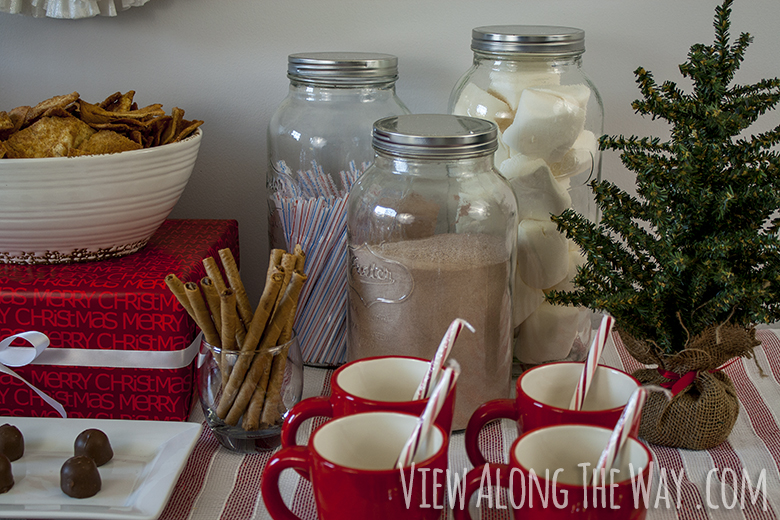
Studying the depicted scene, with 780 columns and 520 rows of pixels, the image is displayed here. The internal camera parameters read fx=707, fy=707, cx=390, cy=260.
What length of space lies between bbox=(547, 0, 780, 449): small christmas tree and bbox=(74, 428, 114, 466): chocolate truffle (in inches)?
17.9

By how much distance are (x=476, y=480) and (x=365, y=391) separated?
5.0 inches

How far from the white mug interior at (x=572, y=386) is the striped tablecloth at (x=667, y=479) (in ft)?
0.26

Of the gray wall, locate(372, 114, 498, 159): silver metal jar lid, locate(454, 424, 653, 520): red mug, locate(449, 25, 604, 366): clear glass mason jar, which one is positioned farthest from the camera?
the gray wall

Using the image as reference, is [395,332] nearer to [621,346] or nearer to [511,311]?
[511,311]

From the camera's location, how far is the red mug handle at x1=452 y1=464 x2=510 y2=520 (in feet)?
1.53

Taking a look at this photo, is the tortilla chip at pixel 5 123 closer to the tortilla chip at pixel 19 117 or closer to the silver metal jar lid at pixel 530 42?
the tortilla chip at pixel 19 117

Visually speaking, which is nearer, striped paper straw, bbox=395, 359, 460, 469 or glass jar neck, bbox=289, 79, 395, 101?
striped paper straw, bbox=395, 359, 460, 469

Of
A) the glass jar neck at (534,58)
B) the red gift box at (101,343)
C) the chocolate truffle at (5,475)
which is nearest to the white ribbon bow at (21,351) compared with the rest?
the red gift box at (101,343)

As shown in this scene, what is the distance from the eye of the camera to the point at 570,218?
0.68 meters

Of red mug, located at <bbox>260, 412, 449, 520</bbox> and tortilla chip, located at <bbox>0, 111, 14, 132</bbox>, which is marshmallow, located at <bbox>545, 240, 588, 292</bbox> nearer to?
red mug, located at <bbox>260, 412, 449, 520</bbox>

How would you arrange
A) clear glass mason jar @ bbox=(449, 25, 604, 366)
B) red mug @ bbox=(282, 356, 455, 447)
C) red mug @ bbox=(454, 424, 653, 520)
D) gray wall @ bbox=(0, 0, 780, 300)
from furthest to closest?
gray wall @ bbox=(0, 0, 780, 300), clear glass mason jar @ bbox=(449, 25, 604, 366), red mug @ bbox=(282, 356, 455, 447), red mug @ bbox=(454, 424, 653, 520)

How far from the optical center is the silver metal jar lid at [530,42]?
29.1 inches

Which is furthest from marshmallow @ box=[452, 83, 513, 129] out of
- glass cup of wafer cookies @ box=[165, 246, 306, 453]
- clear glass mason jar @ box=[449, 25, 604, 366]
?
glass cup of wafer cookies @ box=[165, 246, 306, 453]

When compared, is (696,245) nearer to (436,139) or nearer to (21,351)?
(436,139)
